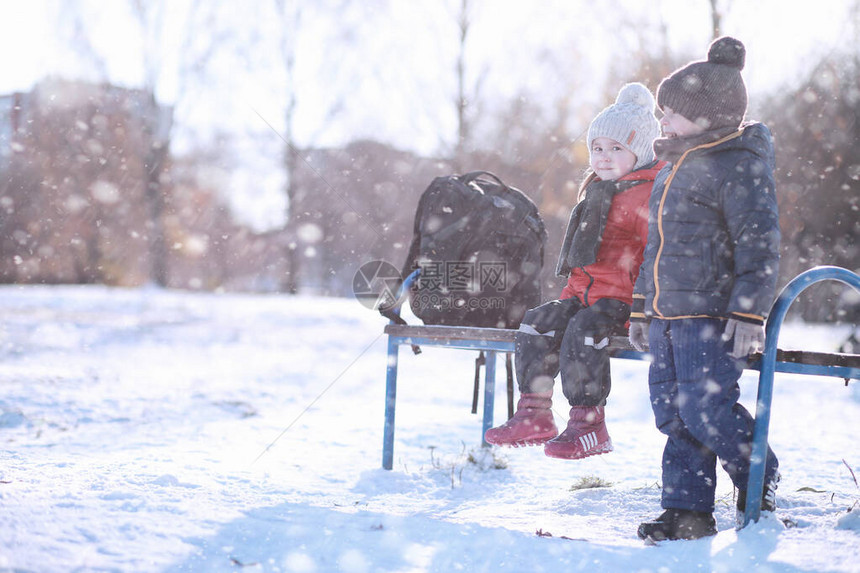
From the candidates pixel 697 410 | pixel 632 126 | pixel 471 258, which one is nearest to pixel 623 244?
pixel 632 126

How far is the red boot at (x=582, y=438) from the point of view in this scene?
7.61 ft

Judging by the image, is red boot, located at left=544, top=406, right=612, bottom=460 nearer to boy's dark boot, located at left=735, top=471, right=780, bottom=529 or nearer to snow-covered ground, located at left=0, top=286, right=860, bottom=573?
snow-covered ground, located at left=0, top=286, right=860, bottom=573

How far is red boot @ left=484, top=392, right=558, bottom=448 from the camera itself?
98.5 inches

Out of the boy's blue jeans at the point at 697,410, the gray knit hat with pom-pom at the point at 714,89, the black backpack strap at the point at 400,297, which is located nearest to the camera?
the boy's blue jeans at the point at 697,410

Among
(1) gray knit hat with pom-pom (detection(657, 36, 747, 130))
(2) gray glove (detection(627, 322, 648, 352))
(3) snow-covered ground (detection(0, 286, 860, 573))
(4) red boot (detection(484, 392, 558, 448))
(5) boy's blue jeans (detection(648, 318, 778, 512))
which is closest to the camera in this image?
(3) snow-covered ground (detection(0, 286, 860, 573))

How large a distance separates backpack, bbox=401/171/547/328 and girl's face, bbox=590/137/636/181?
0.79 m

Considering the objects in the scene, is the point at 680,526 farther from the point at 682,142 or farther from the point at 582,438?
the point at 682,142

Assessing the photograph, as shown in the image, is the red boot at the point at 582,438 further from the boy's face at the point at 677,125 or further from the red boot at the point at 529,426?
the boy's face at the point at 677,125

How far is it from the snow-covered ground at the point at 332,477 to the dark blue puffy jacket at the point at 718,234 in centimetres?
73

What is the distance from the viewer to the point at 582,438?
7.74 ft

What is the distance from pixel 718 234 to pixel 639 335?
447 mm

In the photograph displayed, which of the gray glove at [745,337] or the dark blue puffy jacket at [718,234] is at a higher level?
the dark blue puffy jacket at [718,234]

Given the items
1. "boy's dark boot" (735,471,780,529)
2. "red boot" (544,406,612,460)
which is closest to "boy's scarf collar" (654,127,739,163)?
"red boot" (544,406,612,460)

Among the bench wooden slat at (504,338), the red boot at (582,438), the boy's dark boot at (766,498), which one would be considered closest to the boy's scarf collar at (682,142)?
the bench wooden slat at (504,338)
